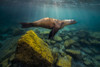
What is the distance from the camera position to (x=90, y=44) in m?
9.62

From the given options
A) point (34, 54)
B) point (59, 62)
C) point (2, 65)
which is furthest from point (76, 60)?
point (2, 65)

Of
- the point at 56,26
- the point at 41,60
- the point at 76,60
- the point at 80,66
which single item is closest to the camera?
the point at 41,60

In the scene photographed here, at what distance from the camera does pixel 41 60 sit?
2.67 m

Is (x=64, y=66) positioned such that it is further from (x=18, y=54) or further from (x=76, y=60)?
(x=18, y=54)

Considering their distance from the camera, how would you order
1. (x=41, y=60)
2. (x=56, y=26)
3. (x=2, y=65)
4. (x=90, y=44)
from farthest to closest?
1. (x=90, y=44)
2. (x=2, y=65)
3. (x=56, y=26)
4. (x=41, y=60)

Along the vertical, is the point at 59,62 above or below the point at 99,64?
above

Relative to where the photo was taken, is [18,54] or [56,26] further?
[56,26]

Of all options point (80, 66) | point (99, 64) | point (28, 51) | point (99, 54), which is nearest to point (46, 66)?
point (28, 51)

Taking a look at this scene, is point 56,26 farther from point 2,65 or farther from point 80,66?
point 80,66

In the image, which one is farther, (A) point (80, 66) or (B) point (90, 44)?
(B) point (90, 44)

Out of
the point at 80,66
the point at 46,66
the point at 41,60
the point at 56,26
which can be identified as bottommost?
the point at 80,66

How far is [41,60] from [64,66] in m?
2.33

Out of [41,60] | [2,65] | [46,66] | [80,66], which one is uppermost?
[41,60]

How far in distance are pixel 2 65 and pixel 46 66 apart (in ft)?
11.5
